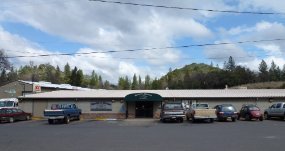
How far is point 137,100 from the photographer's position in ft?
145

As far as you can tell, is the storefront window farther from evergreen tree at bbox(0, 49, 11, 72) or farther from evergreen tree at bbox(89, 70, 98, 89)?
evergreen tree at bbox(89, 70, 98, 89)

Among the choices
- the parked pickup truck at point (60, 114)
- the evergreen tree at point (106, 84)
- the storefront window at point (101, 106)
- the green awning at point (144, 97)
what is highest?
the evergreen tree at point (106, 84)

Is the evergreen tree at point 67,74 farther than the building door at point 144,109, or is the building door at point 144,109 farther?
the evergreen tree at point 67,74

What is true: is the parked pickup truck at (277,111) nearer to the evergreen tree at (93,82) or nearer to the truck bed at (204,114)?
the truck bed at (204,114)

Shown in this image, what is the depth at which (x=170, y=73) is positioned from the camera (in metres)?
190

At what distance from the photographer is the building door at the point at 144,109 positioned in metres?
45.8

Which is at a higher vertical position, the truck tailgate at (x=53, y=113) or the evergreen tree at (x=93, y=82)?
the evergreen tree at (x=93, y=82)

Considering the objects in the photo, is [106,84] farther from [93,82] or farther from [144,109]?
[144,109]

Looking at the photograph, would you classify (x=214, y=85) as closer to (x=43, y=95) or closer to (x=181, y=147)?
(x=43, y=95)

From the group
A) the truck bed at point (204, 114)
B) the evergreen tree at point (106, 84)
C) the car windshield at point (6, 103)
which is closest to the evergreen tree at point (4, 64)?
the car windshield at point (6, 103)

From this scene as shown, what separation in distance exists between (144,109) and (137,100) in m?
2.14

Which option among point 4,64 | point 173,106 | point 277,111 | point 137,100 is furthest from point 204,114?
point 4,64

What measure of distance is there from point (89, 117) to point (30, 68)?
127m

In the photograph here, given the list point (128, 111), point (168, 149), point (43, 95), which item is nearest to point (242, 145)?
point (168, 149)
